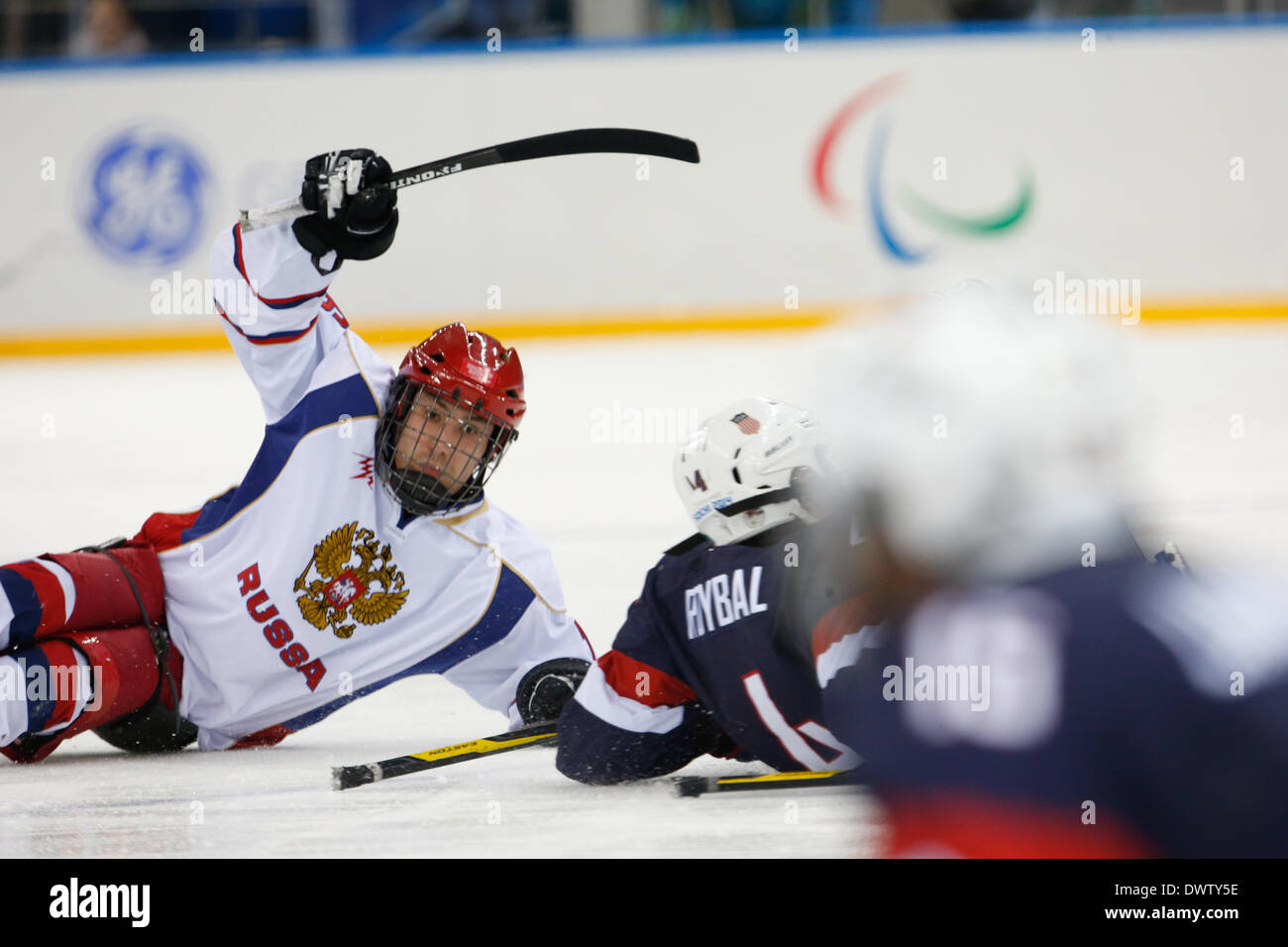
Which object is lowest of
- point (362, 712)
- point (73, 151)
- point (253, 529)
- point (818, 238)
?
point (362, 712)

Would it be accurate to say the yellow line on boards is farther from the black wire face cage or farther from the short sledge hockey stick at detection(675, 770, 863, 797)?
the short sledge hockey stick at detection(675, 770, 863, 797)

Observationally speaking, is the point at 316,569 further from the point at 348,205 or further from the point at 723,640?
the point at 723,640

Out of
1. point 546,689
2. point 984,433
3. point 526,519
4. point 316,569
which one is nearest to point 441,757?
point 546,689

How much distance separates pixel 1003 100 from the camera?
9727 millimetres

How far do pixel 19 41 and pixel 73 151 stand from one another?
34.9 inches

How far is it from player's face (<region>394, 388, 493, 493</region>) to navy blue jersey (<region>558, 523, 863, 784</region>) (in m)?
0.41

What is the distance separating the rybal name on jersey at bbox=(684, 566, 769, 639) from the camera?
8.35 ft

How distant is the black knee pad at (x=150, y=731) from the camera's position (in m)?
3.10

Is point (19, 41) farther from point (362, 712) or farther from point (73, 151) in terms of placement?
point (362, 712)

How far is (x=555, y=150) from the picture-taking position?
2.63 meters

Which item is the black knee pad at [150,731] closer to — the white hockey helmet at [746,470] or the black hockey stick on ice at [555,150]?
the black hockey stick on ice at [555,150]

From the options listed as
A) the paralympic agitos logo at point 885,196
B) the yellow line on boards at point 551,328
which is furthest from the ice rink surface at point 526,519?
the paralympic agitos logo at point 885,196

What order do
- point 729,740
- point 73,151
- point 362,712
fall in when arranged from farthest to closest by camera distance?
point 73,151 < point 362,712 < point 729,740

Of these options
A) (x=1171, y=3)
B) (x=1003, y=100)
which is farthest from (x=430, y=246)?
(x=1171, y=3)
